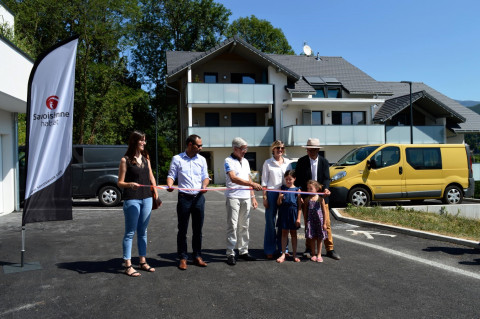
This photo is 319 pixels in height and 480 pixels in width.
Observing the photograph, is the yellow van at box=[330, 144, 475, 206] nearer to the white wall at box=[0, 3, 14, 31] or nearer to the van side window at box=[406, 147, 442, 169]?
the van side window at box=[406, 147, 442, 169]

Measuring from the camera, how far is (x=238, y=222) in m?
5.74

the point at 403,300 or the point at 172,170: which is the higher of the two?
the point at 172,170

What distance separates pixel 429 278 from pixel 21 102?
9936mm

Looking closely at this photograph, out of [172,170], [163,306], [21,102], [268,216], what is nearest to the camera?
[163,306]

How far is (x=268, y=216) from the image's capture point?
5.84 metres

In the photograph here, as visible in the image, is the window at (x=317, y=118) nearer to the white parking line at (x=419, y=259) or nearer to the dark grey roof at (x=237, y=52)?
the dark grey roof at (x=237, y=52)

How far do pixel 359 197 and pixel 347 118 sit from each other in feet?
59.7

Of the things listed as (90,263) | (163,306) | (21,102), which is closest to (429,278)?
(163,306)

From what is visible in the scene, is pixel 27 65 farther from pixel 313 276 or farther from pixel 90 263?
pixel 313 276

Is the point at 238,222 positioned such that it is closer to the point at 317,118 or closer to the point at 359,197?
the point at 359,197

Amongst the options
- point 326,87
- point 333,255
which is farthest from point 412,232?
point 326,87

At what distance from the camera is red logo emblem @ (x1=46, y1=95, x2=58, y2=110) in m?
A: 5.65

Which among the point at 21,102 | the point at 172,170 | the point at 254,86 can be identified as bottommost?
the point at 172,170

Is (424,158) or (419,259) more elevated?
(424,158)
